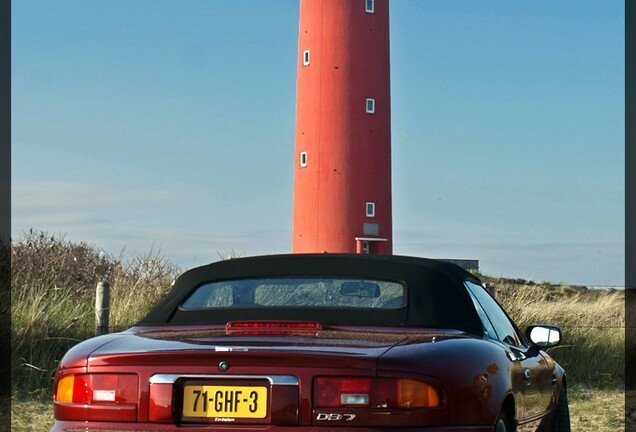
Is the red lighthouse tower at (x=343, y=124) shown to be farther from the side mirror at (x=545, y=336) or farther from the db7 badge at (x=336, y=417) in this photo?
the db7 badge at (x=336, y=417)

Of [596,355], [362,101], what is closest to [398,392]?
[596,355]

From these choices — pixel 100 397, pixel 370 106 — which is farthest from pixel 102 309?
pixel 370 106

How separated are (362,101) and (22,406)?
99.1 feet

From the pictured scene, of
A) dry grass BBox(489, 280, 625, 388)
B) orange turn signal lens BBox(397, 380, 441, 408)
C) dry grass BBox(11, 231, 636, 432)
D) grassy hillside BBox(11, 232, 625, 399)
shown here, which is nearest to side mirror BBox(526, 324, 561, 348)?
orange turn signal lens BBox(397, 380, 441, 408)

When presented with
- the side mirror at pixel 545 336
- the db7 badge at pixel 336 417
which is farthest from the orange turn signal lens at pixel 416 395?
the side mirror at pixel 545 336

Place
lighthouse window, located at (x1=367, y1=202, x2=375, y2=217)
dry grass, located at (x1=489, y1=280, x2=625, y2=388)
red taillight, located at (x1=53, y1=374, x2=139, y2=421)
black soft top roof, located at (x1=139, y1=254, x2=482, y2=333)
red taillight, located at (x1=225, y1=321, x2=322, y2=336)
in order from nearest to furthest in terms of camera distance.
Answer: red taillight, located at (x1=53, y1=374, x2=139, y2=421)
red taillight, located at (x1=225, y1=321, x2=322, y2=336)
black soft top roof, located at (x1=139, y1=254, x2=482, y2=333)
dry grass, located at (x1=489, y1=280, x2=625, y2=388)
lighthouse window, located at (x1=367, y1=202, x2=375, y2=217)

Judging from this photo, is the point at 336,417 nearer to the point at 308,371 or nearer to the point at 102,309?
the point at 308,371

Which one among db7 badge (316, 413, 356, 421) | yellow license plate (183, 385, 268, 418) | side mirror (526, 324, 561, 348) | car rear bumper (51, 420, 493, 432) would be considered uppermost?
side mirror (526, 324, 561, 348)

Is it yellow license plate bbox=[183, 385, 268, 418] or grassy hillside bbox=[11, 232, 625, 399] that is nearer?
yellow license plate bbox=[183, 385, 268, 418]

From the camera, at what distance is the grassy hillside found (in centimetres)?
1206

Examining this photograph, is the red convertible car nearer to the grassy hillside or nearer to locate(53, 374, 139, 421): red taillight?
locate(53, 374, 139, 421): red taillight

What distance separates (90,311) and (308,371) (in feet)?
32.8

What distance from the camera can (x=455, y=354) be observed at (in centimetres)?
474

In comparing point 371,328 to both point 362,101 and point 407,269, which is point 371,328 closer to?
point 407,269
